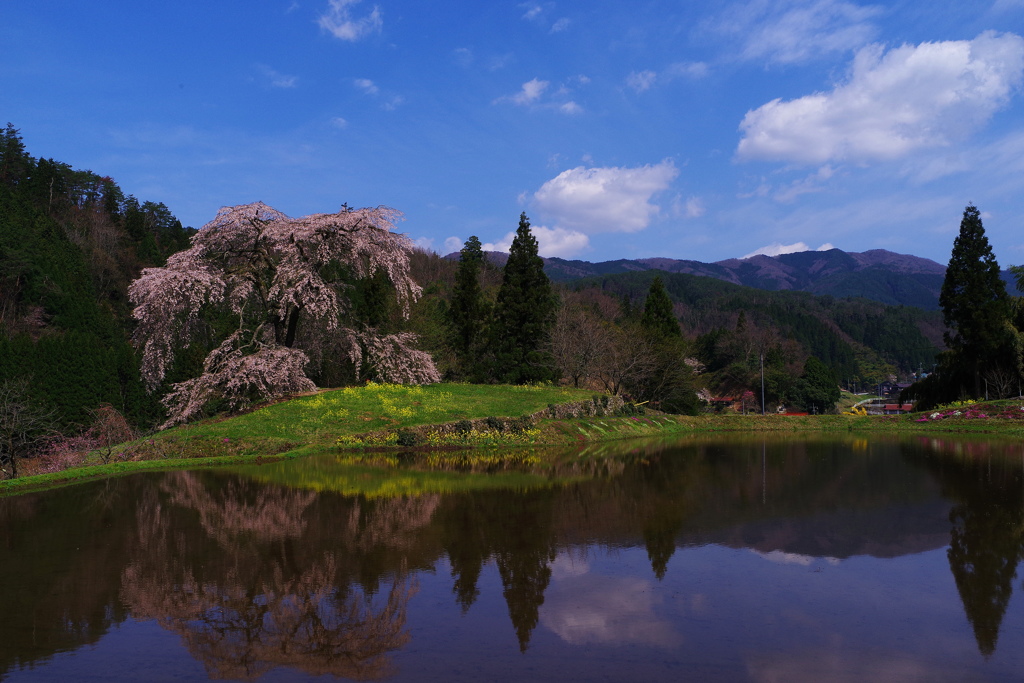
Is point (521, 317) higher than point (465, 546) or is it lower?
higher

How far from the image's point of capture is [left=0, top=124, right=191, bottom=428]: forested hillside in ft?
179

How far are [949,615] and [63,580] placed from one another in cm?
1036

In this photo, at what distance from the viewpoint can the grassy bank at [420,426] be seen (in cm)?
1780

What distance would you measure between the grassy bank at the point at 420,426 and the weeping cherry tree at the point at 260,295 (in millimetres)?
2482

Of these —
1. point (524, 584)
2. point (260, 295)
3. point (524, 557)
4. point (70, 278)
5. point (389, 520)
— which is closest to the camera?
point (524, 584)

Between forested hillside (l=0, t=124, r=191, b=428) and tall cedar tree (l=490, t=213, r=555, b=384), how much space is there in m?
25.2

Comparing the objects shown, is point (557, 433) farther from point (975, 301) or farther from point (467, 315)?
point (975, 301)

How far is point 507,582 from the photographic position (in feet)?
25.8

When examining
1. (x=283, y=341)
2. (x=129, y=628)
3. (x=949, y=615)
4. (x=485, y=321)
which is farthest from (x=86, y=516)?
(x=485, y=321)

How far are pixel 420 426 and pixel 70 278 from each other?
73414mm

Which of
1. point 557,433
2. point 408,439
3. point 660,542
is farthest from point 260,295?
point 660,542

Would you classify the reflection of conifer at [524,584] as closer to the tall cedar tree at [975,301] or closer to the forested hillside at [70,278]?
the forested hillside at [70,278]

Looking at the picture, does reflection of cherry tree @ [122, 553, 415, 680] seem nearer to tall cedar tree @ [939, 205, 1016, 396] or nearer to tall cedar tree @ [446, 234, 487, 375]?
tall cedar tree @ [446, 234, 487, 375]

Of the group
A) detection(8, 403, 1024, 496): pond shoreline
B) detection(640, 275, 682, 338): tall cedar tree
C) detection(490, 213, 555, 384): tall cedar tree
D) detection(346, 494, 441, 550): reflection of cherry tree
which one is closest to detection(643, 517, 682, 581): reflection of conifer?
detection(346, 494, 441, 550): reflection of cherry tree
